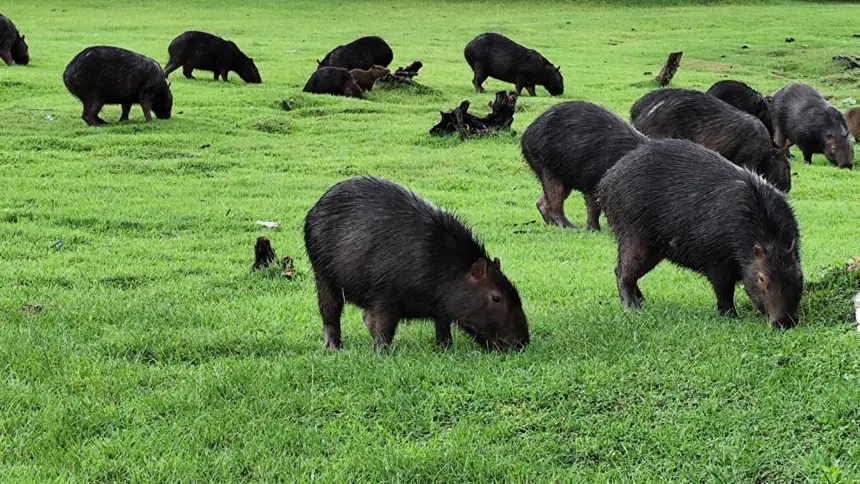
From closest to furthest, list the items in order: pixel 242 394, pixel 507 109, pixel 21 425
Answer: pixel 21 425, pixel 242 394, pixel 507 109

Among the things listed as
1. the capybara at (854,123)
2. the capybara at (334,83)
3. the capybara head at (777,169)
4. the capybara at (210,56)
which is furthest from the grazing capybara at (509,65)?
the capybara head at (777,169)

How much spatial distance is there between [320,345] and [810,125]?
10707 mm

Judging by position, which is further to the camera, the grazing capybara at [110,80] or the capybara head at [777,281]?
the grazing capybara at [110,80]

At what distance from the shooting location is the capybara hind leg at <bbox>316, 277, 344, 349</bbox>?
5695mm

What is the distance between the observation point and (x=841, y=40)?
94.5ft

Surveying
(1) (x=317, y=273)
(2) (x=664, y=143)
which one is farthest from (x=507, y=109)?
(1) (x=317, y=273)

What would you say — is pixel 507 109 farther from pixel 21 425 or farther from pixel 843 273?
pixel 21 425

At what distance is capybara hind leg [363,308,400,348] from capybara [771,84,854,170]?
413 inches

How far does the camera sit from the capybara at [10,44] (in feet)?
63.9

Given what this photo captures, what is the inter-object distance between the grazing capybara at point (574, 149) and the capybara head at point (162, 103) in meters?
7.17

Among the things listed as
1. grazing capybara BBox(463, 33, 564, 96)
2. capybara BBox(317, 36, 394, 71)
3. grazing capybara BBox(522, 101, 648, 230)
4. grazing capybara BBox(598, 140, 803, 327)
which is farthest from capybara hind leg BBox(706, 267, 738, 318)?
capybara BBox(317, 36, 394, 71)

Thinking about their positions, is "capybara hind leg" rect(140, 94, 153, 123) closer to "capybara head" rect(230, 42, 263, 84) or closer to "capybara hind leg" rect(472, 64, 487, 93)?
"capybara head" rect(230, 42, 263, 84)

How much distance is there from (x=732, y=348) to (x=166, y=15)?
3155 cm

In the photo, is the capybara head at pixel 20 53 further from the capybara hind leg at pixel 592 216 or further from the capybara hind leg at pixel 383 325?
the capybara hind leg at pixel 383 325
